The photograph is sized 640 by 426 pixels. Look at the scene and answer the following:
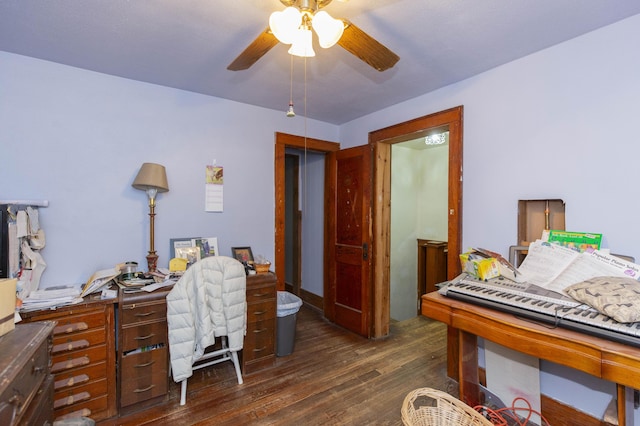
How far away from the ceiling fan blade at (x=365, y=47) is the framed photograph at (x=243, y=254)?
211cm

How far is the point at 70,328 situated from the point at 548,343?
2660 millimetres

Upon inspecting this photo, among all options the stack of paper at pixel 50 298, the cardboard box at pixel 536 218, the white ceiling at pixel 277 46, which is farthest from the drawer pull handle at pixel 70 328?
the cardboard box at pixel 536 218

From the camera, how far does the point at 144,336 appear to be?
6.68 ft

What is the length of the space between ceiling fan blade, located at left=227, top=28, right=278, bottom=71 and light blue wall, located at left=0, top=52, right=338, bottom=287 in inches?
51.5

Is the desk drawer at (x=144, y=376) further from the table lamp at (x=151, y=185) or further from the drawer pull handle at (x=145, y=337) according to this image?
the table lamp at (x=151, y=185)

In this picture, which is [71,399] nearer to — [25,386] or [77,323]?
[77,323]

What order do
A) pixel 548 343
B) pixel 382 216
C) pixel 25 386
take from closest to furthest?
pixel 25 386 → pixel 548 343 → pixel 382 216

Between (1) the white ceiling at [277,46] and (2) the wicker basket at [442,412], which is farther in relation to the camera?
(1) the white ceiling at [277,46]

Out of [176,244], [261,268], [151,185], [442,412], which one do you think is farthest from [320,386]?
[151,185]

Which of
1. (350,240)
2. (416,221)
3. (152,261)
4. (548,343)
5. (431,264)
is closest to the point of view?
(548,343)

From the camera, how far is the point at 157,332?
208 cm

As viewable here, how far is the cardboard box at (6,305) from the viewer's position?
1156mm

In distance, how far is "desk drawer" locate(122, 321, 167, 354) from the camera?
1982mm

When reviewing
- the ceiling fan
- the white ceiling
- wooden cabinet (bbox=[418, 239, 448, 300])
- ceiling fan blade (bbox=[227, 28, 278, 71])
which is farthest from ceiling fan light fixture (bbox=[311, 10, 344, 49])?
wooden cabinet (bbox=[418, 239, 448, 300])
